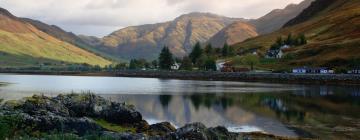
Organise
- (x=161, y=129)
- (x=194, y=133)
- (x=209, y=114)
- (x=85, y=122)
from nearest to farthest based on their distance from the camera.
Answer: (x=194, y=133), (x=85, y=122), (x=161, y=129), (x=209, y=114)

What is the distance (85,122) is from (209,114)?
40.0 m

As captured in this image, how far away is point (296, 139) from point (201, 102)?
5084 cm

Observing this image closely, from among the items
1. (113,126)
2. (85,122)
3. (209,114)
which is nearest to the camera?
(85,122)

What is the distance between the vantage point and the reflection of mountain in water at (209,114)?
6594cm

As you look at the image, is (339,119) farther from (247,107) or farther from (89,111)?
(89,111)

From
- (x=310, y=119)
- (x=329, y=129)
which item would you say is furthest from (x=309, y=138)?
(x=310, y=119)

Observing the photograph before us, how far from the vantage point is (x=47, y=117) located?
40.8 metres

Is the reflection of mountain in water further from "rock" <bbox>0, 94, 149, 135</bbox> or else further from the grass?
the grass

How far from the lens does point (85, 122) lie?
1623 inches

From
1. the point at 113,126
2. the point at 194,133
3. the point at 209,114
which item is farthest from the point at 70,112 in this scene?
the point at 209,114

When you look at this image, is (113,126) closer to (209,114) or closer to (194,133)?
(194,133)

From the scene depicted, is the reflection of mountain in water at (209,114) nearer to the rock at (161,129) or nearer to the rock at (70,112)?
the rock at (161,129)

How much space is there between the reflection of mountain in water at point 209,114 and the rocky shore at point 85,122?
41.7 ft

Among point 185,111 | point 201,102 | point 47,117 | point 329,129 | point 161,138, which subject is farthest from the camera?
point 201,102
